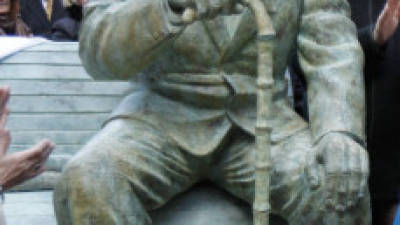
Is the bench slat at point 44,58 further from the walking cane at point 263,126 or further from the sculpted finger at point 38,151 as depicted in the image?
the walking cane at point 263,126

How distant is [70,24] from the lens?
5742 mm

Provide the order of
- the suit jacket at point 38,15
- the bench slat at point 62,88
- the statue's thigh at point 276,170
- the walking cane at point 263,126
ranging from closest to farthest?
the walking cane at point 263,126, the statue's thigh at point 276,170, the bench slat at point 62,88, the suit jacket at point 38,15

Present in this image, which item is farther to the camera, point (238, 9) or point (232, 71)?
point (232, 71)

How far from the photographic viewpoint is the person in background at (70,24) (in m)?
5.71

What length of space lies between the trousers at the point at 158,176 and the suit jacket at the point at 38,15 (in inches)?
109

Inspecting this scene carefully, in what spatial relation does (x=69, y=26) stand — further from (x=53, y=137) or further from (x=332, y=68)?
(x=332, y=68)

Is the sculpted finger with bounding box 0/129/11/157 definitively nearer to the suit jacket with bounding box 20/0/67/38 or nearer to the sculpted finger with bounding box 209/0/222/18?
the sculpted finger with bounding box 209/0/222/18

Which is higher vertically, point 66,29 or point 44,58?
point 44,58

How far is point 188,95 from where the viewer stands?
145 inches

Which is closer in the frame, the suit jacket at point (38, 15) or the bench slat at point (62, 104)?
the bench slat at point (62, 104)

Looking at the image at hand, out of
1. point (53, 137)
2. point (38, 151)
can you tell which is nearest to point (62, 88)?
point (53, 137)

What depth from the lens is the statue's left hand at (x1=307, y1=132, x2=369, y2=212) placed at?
3291 mm

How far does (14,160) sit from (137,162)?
0.53 metres

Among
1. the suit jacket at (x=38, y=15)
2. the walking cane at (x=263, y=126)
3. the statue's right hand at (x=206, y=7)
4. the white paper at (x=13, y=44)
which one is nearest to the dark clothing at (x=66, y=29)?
the suit jacket at (x=38, y=15)
